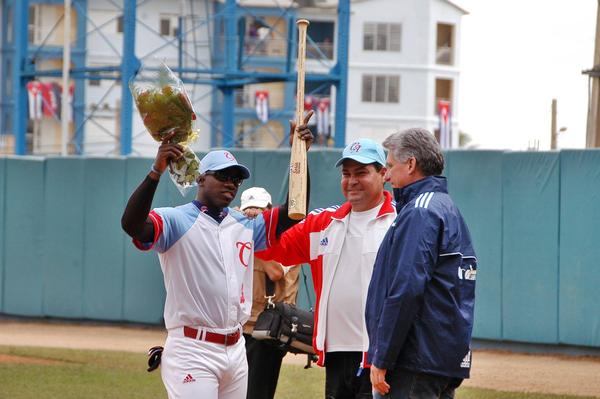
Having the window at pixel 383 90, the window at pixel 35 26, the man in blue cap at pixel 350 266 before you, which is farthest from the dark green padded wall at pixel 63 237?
the window at pixel 383 90

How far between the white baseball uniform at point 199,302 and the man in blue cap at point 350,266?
1.65ft

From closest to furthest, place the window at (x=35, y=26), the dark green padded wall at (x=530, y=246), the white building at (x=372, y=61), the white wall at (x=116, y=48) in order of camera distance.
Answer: the dark green padded wall at (x=530, y=246) < the white wall at (x=116, y=48) < the white building at (x=372, y=61) < the window at (x=35, y=26)

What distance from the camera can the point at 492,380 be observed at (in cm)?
1220

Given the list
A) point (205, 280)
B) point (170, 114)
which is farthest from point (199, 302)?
point (170, 114)

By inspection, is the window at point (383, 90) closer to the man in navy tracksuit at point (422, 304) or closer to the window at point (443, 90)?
the window at point (443, 90)

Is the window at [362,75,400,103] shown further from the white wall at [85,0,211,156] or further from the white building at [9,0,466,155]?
the white wall at [85,0,211,156]

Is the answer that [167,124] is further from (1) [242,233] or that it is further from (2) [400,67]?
(2) [400,67]

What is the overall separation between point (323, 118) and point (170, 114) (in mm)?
59152

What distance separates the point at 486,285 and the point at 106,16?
55.7 meters

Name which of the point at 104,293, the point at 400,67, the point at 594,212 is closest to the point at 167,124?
the point at 594,212

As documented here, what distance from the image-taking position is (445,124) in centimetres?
6700

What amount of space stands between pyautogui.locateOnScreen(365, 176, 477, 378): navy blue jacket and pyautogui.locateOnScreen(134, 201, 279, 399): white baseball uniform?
1.10 metres

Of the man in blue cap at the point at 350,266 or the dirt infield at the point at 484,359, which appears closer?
the man in blue cap at the point at 350,266

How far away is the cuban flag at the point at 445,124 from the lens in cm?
6625
